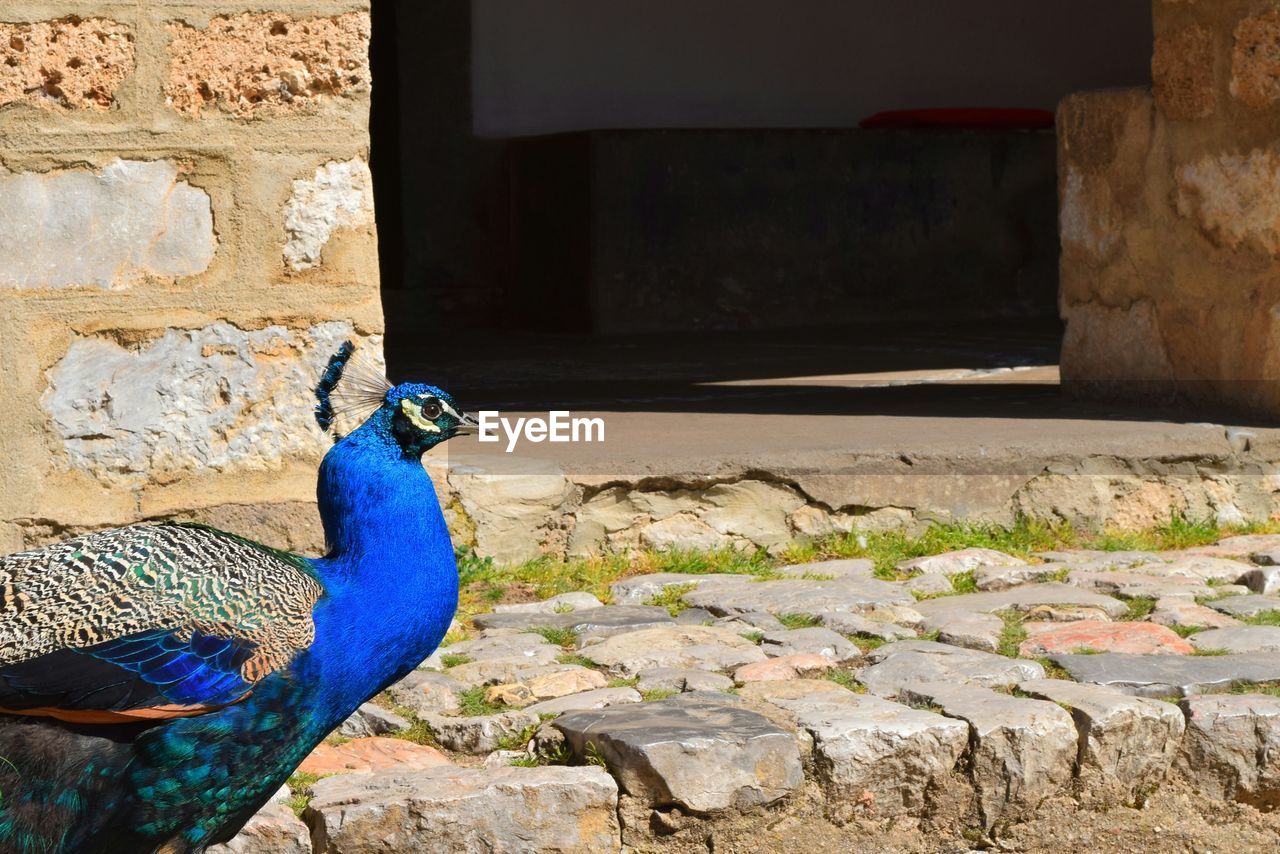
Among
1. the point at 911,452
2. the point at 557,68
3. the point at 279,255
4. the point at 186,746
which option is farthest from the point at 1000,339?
the point at 186,746

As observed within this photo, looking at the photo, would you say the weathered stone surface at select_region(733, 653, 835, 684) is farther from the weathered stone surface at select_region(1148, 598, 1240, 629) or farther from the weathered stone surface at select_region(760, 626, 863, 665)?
the weathered stone surface at select_region(1148, 598, 1240, 629)

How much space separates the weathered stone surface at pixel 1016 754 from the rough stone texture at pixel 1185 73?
255 centimetres

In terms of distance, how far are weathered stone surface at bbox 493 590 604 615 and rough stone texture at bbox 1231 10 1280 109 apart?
2425 millimetres

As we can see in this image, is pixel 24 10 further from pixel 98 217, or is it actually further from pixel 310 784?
pixel 310 784

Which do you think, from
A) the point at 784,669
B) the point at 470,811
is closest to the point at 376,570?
the point at 470,811

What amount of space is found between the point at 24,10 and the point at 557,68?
6012 mm

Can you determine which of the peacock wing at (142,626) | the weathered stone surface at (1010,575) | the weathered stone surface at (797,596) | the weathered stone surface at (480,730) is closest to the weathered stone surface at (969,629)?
the weathered stone surface at (797,596)

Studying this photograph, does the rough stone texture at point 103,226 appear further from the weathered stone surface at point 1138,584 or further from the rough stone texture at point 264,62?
the weathered stone surface at point 1138,584

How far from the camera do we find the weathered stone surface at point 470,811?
2.77 meters

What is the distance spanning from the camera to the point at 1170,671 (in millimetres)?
3379

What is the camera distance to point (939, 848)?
10.2 feet

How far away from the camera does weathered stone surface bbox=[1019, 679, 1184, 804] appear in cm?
313

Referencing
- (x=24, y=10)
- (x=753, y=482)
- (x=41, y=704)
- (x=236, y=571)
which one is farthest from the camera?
(x=753, y=482)

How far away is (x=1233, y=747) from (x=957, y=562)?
4.02 feet
